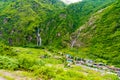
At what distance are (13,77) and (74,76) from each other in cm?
2606

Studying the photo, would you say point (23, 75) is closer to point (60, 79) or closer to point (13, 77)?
point (13, 77)

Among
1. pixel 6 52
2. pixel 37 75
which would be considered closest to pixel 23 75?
pixel 37 75

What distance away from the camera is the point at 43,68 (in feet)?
299

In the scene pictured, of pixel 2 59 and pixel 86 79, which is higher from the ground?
pixel 2 59

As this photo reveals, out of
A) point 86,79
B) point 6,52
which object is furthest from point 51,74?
point 6,52

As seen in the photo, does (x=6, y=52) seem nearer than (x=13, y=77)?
No

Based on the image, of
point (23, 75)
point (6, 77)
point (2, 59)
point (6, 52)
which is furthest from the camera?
point (6, 52)

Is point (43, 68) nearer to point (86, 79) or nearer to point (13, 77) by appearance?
point (13, 77)

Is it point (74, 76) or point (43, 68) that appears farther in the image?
point (74, 76)

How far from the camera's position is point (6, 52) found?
142 meters

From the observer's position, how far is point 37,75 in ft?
293

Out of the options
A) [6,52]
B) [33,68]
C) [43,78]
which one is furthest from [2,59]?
[6,52]

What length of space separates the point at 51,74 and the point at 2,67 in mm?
19184

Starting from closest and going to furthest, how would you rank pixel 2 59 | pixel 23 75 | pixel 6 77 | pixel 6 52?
1. pixel 6 77
2. pixel 23 75
3. pixel 2 59
4. pixel 6 52
